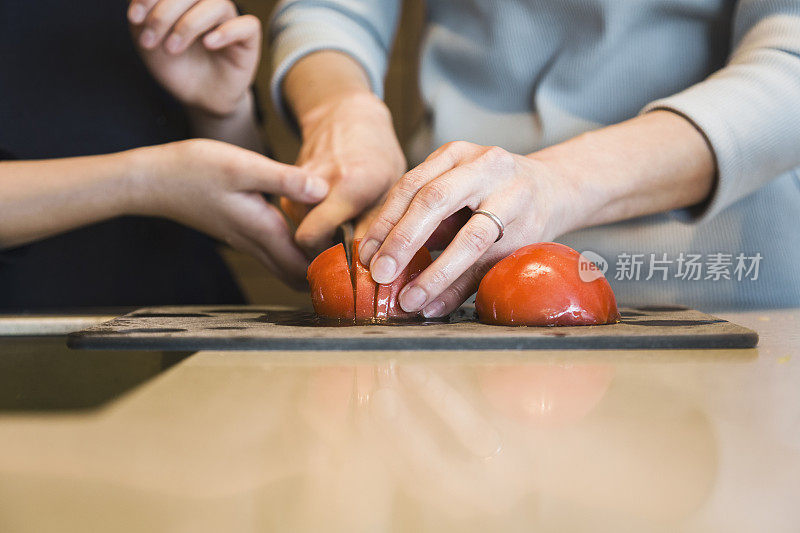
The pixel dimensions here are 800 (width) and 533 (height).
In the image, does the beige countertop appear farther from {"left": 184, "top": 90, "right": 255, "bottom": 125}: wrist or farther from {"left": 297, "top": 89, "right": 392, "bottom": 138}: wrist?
{"left": 184, "top": 90, "right": 255, "bottom": 125}: wrist

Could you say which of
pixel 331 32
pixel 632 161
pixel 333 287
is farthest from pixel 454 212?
pixel 331 32

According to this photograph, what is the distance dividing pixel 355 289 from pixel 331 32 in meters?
0.68

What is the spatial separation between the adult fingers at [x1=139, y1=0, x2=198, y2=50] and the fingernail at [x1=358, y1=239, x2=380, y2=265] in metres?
0.51

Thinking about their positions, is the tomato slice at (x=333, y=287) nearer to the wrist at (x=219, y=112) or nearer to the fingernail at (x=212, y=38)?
the fingernail at (x=212, y=38)

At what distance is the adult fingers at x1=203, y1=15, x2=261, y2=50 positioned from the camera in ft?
3.45

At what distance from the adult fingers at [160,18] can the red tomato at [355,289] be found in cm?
46

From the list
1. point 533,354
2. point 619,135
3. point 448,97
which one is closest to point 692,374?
point 533,354

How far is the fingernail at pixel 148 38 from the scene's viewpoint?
99 centimetres

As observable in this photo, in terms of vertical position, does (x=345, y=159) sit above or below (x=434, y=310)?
above

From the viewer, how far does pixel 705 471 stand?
0.27 meters

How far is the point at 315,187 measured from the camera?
963 mm

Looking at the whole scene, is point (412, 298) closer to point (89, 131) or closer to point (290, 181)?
point (290, 181)

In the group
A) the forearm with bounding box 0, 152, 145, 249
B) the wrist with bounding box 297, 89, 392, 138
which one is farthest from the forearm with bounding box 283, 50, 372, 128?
the forearm with bounding box 0, 152, 145, 249

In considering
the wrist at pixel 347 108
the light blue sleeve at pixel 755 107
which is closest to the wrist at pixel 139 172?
the wrist at pixel 347 108
